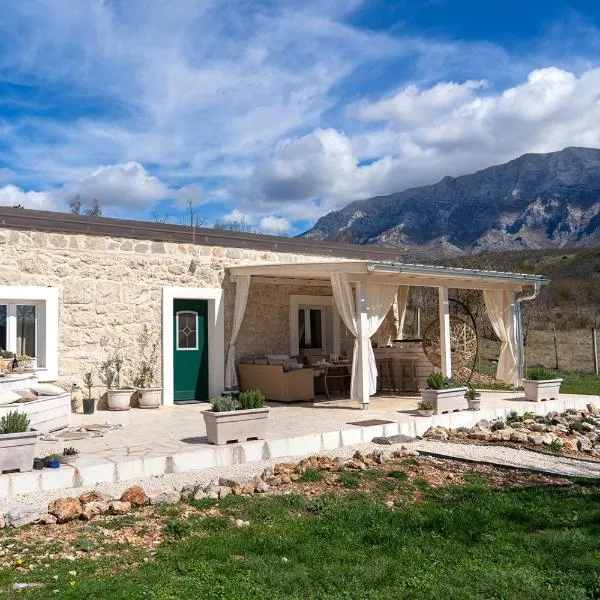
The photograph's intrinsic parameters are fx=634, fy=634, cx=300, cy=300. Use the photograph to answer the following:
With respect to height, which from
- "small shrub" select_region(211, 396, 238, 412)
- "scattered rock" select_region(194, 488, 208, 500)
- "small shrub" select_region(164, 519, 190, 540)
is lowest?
"small shrub" select_region(164, 519, 190, 540)

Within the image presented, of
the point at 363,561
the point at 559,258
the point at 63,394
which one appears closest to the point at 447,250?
the point at 559,258

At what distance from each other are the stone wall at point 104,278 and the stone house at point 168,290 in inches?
0.6

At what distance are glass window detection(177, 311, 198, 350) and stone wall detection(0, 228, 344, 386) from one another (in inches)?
20.3

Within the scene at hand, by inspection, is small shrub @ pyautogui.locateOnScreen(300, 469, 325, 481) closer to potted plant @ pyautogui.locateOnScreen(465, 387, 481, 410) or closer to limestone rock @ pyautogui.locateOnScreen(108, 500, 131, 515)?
limestone rock @ pyautogui.locateOnScreen(108, 500, 131, 515)

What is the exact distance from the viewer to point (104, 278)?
A: 1034 centimetres

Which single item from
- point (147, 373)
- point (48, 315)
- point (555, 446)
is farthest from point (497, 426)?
point (48, 315)

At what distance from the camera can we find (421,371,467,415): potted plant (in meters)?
9.61

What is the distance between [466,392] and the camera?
10203mm

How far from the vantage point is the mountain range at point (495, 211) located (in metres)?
63.2

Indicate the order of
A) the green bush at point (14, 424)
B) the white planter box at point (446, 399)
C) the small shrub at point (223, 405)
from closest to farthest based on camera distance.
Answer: the green bush at point (14, 424) < the small shrub at point (223, 405) < the white planter box at point (446, 399)

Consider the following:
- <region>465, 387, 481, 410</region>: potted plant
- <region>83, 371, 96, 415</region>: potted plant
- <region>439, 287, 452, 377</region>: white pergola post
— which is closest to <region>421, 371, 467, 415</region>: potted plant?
<region>465, 387, 481, 410</region>: potted plant

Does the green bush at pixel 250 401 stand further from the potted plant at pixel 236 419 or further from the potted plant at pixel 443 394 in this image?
the potted plant at pixel 443 394

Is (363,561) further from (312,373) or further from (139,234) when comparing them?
(139,234)

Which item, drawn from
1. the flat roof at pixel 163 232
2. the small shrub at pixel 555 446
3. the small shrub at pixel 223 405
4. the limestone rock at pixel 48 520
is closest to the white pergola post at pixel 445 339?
the flat roof at pixel 163 232
